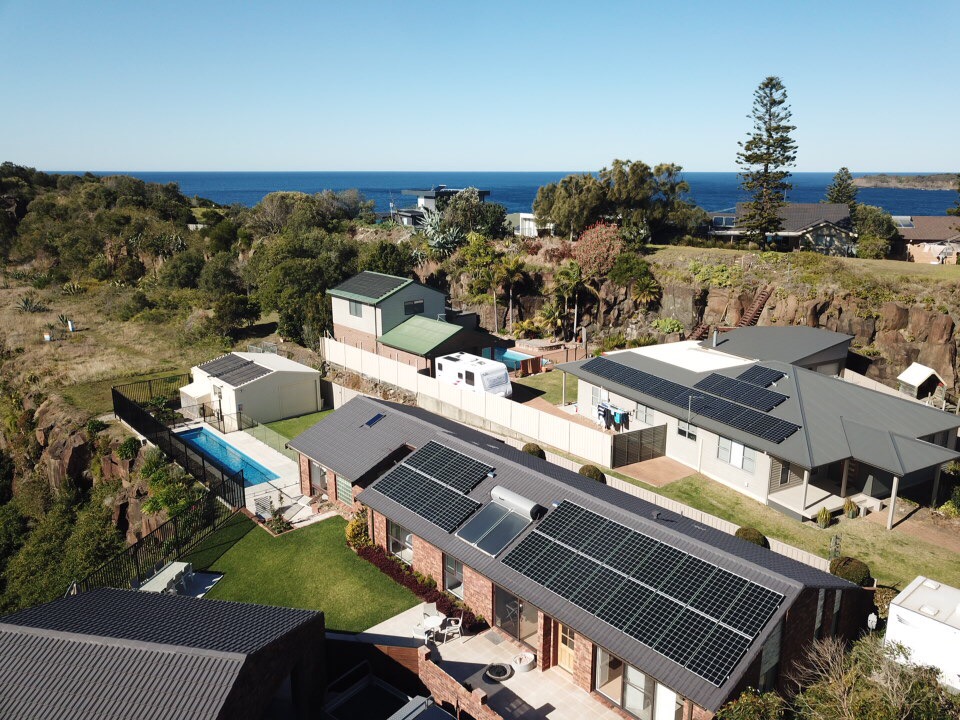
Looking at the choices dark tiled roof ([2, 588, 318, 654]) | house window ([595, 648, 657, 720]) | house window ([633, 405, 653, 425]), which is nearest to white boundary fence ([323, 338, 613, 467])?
house window ([633, 405, 653, 425])

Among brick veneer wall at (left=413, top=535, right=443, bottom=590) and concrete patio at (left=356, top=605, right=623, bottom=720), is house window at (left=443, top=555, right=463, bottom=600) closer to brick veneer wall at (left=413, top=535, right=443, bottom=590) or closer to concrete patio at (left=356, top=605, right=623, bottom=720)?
brick veneer wall at (left=413, top=535, right=443, bottom=590)

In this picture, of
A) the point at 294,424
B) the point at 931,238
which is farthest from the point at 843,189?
the point at 294,424

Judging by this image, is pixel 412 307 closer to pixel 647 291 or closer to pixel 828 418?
pixel 647 291

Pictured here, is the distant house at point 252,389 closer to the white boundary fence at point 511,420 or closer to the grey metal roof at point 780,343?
the white boundary fence at point 511,420

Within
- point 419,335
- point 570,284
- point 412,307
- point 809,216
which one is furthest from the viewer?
point 809,216

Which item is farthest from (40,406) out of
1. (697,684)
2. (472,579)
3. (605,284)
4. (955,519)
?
(955,519)

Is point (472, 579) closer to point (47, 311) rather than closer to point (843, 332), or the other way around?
point (843, 332)

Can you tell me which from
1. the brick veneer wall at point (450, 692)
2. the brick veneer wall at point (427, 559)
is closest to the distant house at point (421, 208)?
the brick veneer wall at point (427, 559)
